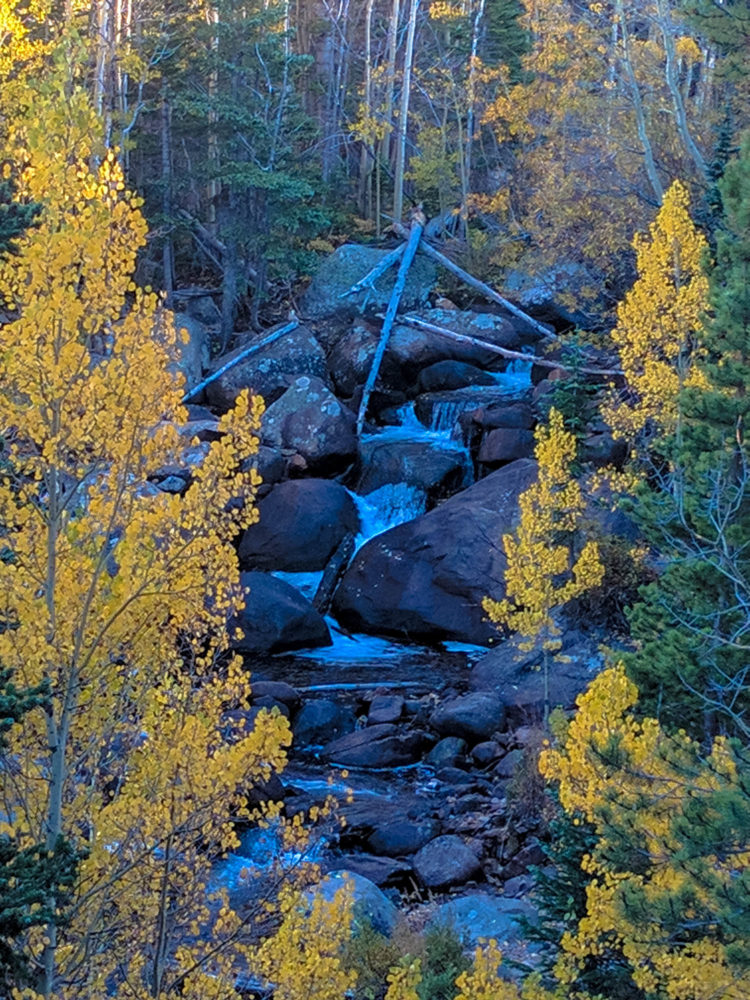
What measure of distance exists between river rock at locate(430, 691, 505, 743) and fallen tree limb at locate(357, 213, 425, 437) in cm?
983

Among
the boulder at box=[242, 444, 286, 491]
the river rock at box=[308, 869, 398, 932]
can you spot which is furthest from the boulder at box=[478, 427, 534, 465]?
the river rock at box=[308, 869, 398, 932]

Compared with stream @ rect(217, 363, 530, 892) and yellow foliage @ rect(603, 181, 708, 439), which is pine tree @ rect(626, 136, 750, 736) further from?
stream @ rect(217, 363, 530, 892)

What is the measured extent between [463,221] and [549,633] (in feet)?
65.6

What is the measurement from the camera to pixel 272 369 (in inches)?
1012

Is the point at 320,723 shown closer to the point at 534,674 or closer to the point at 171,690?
the point at 534,674

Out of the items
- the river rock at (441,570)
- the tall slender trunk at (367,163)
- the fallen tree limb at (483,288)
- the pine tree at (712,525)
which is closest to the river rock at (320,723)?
the river rock at (441,570)

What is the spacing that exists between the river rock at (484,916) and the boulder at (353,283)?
19639mm

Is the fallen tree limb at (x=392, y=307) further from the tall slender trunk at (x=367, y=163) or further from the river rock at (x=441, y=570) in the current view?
the tall slender trunk at (x=367, y=163)

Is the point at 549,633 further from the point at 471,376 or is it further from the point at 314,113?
the point at 314,113

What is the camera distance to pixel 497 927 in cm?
1006

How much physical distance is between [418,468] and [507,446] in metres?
1.90

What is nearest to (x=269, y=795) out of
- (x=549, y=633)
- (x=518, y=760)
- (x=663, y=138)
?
(x=518, y=760)

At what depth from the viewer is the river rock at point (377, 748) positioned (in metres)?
14.5

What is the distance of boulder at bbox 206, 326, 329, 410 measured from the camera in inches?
1000
